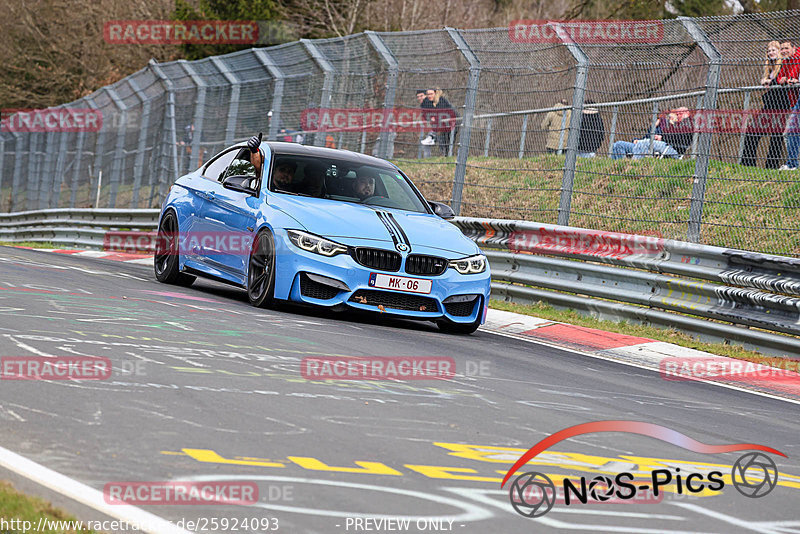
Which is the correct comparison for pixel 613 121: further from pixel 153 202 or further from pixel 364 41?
pixel 153 202

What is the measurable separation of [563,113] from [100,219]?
11253 mm

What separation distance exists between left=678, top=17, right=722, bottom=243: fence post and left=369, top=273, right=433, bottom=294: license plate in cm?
325

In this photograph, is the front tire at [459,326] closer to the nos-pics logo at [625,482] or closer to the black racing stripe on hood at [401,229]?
the black racing stripe on hood at [401,229]

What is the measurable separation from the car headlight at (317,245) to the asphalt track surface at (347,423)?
0.60m

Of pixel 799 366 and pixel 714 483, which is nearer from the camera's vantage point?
pixel 714 483

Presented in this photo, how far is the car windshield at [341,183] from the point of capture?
34.9ft

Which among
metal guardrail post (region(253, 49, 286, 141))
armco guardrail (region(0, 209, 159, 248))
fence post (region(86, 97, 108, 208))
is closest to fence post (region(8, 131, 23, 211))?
armco guardrail (region(0, 209, 159, 248))

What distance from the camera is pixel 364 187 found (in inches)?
430

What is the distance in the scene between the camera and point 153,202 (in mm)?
22078

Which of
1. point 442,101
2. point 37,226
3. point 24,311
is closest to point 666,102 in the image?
point 442,101

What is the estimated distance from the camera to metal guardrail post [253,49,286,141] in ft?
60.1

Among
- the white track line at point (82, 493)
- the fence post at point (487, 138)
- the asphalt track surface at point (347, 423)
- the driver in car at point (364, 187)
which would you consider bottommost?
the white track line at point (82, 493)

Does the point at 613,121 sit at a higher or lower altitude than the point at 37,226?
higher

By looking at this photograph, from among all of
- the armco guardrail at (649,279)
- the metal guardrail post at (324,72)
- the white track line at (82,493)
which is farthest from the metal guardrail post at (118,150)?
the white track line at (82,493)
